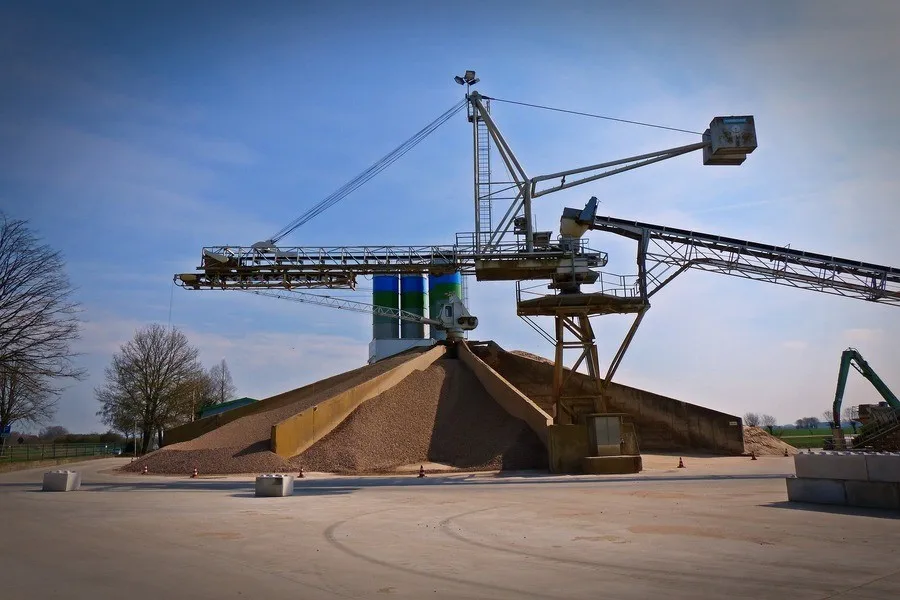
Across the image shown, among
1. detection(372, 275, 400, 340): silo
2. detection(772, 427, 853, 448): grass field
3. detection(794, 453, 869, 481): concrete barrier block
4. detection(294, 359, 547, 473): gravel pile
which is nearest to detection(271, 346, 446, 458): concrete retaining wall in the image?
detection(294, 359, 547, 473): gravel pile

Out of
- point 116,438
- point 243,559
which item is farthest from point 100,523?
point 116,438

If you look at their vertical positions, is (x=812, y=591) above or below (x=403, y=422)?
below

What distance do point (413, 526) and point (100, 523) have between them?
5893 millimetres

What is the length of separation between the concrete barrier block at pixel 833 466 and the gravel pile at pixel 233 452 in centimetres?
1944

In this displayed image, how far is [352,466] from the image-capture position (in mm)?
26844

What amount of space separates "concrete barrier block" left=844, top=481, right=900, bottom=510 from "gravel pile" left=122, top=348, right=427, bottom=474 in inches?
802

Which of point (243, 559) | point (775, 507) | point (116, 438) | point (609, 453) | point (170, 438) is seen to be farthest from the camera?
point (116, 438)

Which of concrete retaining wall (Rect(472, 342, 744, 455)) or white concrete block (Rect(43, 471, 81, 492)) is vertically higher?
concrete retaining wall (Rect(472, 342, 744, 455))

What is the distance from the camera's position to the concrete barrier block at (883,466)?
40.0 feet

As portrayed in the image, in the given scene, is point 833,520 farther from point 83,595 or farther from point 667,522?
point 83,595

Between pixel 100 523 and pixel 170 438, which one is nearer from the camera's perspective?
pixel 100 523

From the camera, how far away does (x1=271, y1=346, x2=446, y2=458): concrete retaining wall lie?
2772 cm

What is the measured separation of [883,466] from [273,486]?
46.2 feet

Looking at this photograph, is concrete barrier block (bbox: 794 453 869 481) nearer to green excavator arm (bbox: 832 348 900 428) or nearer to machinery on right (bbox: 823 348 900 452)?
machinery on right (bbox: 823 348 900 452)
